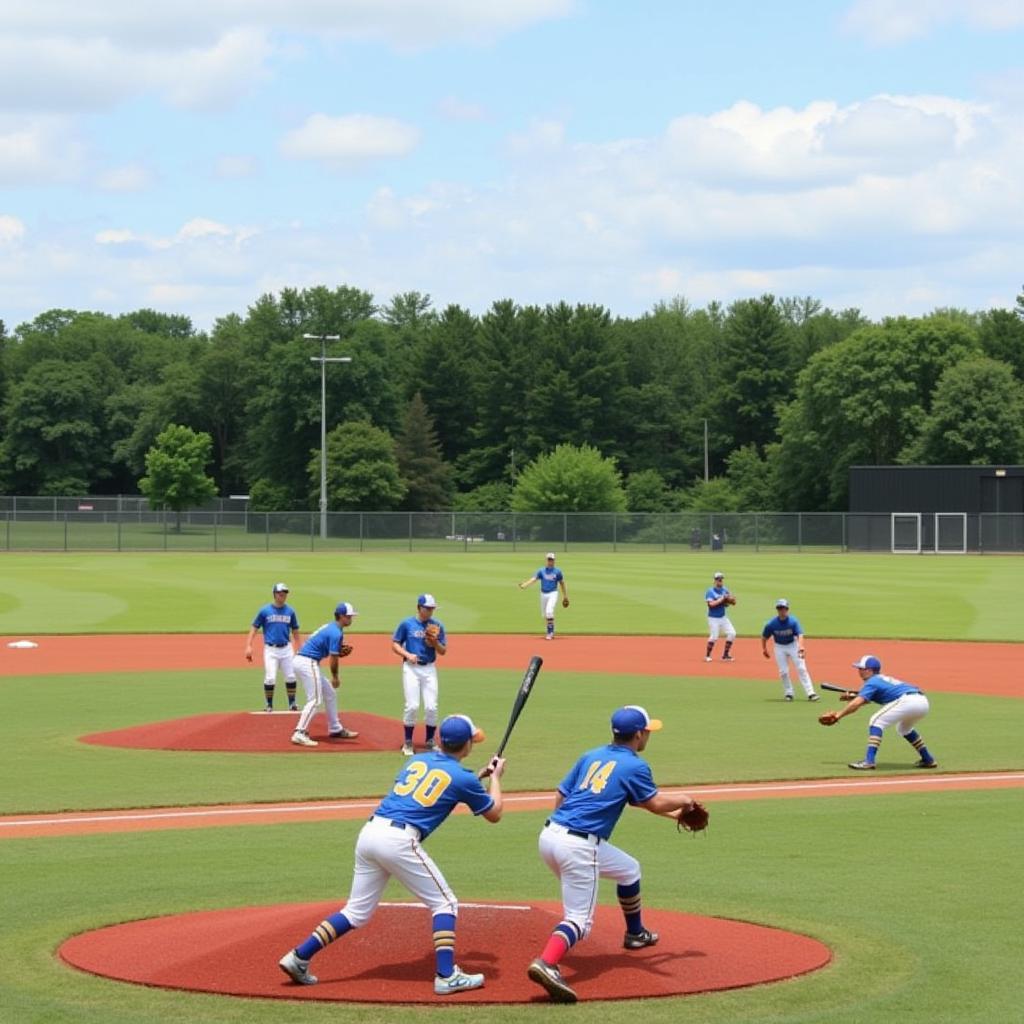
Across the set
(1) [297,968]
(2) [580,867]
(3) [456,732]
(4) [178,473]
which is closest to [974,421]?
(4) [178,473]

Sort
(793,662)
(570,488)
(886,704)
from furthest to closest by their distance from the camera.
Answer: (570,488), (793,662), (886,704)

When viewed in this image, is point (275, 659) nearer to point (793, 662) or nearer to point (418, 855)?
point (793, 662)

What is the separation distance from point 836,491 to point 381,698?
9383 cm

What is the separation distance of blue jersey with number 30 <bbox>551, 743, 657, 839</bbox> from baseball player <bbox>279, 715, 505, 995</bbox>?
1.81 ft

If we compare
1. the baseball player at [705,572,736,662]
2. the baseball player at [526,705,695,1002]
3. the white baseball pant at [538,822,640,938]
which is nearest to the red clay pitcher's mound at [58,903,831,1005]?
the baseball player at [526,705,695,1002]

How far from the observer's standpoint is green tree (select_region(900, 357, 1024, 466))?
109625mm

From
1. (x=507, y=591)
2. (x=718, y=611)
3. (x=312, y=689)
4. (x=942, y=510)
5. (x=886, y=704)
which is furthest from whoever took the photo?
(x=942, y=510)

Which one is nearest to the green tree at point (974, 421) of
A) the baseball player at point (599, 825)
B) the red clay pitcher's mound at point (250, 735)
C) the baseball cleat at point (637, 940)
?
the red clay pitcher's mound at point (250, 735)

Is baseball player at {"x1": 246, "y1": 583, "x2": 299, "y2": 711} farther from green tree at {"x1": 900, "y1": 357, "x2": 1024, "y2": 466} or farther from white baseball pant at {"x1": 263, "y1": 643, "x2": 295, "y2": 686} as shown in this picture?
green tree at {"x1": 900, "y1": 357, "x2": 1024, "y2": 466}

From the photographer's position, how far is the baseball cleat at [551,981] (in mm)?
10211

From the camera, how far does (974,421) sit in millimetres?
109750

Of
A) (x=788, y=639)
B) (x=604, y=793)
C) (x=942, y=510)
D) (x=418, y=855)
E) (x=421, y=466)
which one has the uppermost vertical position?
(x=421, y=466)

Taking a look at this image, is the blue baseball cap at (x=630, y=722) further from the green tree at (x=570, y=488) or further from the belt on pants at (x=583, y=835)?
the green tree at (x=570, y=488)

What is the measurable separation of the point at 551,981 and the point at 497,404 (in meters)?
138
